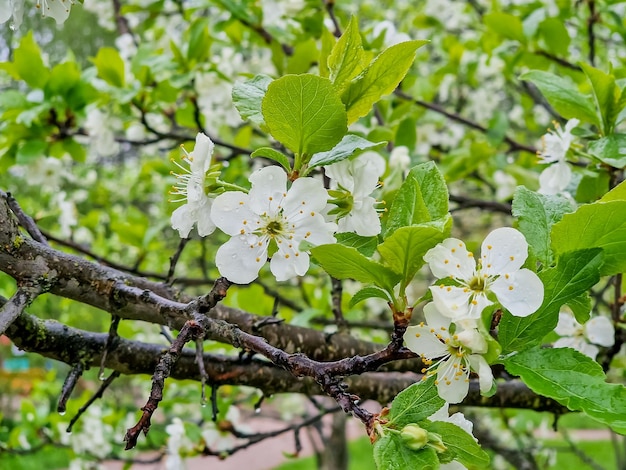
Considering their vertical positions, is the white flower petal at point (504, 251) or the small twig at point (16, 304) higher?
the white flower petal at point (504, 251)

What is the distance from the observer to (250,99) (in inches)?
33.6

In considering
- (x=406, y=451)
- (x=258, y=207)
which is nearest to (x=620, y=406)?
(x=406, y=451)

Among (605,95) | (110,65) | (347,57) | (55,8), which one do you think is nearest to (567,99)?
(605,95)

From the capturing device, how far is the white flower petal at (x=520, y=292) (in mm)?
705

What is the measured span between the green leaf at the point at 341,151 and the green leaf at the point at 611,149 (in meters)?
0.48

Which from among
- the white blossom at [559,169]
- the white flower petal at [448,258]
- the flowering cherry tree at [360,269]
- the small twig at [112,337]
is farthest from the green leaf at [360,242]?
the white blossom at [559,169]

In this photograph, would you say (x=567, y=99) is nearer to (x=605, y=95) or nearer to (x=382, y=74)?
(x=605, y=95)

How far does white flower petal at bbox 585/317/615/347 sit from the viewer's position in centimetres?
123

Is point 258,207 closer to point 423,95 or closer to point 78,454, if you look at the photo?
point 423,95

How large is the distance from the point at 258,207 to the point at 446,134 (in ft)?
8.67

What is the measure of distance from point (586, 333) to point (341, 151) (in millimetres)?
728

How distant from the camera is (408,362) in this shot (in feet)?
4.50

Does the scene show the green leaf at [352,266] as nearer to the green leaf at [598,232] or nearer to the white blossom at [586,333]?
the green leaf at [598,232]

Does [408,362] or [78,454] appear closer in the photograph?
[408,362]
